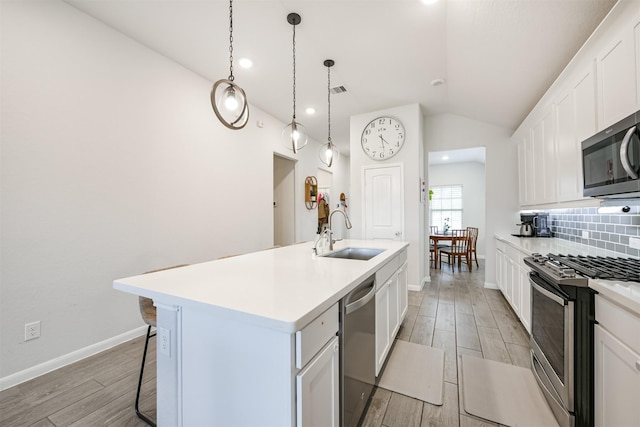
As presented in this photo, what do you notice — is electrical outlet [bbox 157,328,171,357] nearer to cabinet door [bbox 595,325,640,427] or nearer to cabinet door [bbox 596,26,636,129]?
cabinet door [bbox 595,325,640,427]

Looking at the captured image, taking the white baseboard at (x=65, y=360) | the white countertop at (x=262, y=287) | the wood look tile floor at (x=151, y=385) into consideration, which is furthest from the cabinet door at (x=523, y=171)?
the white baseboard at (x=65, y=360)

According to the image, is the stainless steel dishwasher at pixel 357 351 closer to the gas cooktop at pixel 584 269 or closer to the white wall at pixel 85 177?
the gas cooktop at pixel 584 269

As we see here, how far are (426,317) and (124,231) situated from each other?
11.2 ft

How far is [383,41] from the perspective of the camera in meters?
2.68

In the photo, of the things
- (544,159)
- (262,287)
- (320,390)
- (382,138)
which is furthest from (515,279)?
(262,287)

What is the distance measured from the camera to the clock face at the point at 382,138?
4.34 meters

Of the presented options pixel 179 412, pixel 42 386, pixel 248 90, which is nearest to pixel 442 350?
pixel 179 412

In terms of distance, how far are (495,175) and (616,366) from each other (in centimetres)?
374

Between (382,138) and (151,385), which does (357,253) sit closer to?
(151,385)

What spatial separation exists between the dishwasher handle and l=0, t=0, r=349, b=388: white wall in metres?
2.38

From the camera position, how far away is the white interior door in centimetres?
433

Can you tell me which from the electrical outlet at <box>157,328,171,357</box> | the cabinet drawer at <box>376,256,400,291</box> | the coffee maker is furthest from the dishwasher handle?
the coffee maker

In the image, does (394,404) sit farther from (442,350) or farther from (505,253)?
(505,253)

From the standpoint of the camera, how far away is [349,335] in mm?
1317
